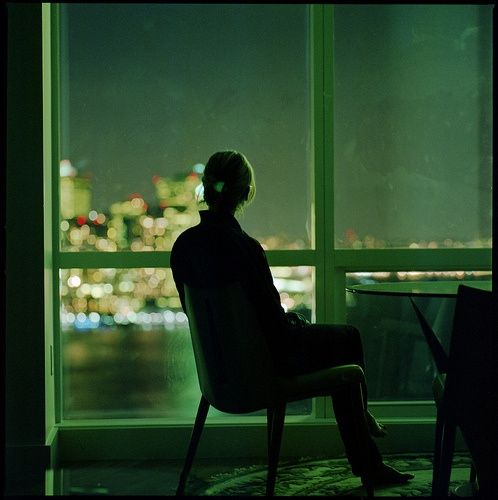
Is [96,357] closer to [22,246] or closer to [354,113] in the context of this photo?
[22,246]

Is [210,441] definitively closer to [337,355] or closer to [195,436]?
[195,436]

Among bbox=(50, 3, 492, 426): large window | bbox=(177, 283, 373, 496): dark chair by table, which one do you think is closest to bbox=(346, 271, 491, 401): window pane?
bbox=(50, 3, 492, 426): large window

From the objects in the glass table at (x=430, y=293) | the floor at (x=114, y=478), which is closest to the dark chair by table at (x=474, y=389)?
the glass table at (x=430, y=293)

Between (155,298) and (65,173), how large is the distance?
2.49ft

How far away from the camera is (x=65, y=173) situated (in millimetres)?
3816

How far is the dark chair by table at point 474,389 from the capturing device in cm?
197

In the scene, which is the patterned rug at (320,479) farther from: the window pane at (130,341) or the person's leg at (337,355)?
the window pane at (130,341)

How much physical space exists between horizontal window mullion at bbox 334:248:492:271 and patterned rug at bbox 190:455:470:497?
3.01 ft

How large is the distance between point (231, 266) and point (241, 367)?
0.35 metres

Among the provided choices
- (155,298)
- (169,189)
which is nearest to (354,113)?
(169,189)

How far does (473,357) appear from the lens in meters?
2.09

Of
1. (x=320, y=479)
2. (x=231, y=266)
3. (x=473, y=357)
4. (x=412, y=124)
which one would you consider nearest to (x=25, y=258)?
(x=231, y=266)

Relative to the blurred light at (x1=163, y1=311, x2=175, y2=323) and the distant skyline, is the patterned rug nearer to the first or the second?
the blurred light at (x1=163, y1=311, x2=175, y2=323)

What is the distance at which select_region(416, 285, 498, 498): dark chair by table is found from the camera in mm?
1971
